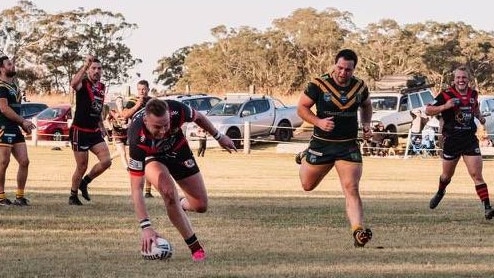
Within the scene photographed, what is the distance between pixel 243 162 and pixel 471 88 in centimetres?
1821

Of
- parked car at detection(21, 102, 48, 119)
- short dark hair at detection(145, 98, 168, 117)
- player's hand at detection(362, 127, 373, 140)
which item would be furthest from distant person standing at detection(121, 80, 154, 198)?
parked car at detection(21, 102, 48, 119)

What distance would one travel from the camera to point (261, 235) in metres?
11.4

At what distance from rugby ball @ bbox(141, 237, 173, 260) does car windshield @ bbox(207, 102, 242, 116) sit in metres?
30.8

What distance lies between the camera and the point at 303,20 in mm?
78938

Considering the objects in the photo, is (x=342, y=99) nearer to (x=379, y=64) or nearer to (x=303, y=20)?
(x=379, y=64)

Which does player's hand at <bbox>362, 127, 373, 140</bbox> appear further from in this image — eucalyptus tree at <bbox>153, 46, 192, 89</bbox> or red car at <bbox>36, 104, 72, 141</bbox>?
eucalyptus tree at <bbox>153, 46, 192, 89</bbox>

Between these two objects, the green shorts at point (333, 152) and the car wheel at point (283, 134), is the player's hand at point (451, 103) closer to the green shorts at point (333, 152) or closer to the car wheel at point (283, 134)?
the green shorts at point (333, 152)

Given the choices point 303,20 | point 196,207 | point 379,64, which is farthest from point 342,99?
point 303,20

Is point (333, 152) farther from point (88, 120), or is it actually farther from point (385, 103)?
point (385, 103)

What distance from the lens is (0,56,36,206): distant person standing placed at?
14.2 m

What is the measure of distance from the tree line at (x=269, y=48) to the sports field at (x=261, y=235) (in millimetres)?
54420

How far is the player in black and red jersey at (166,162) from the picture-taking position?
8891 millimetres

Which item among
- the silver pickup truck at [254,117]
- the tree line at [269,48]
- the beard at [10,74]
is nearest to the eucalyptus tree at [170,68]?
the tree line at [269,48]

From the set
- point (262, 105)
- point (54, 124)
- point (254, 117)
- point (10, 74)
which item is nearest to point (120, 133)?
point (10, 74)
